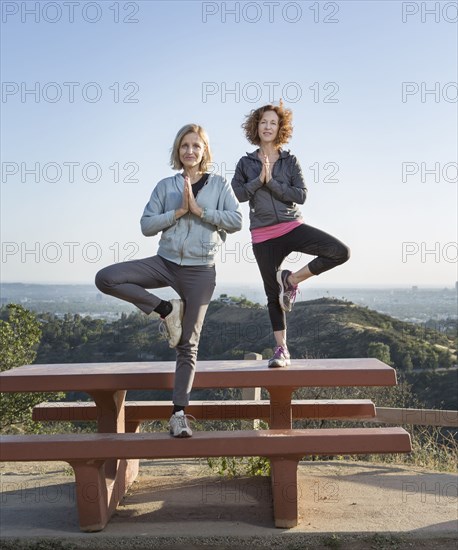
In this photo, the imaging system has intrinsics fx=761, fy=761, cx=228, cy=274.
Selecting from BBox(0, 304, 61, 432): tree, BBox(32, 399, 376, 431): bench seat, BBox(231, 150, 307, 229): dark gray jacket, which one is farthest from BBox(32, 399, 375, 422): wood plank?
BBox(0, 304, 61, 432): tree

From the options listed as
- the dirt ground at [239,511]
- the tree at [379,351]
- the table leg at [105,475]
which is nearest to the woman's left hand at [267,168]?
the table leg at [105,475]

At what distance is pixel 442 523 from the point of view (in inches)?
192

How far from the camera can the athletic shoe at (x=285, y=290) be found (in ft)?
16.8

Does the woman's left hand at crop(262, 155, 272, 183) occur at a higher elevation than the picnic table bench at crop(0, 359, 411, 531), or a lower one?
higher

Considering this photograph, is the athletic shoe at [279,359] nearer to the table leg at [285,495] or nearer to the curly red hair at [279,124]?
the table leg at [285,495]

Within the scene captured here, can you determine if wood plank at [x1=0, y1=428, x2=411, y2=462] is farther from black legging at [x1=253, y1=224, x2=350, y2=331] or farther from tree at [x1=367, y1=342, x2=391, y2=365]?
tree at [x1=367, y1=342, x2=391, y2=365]

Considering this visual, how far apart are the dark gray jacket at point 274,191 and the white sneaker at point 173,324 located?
0.90m

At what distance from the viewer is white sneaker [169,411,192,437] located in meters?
4.62

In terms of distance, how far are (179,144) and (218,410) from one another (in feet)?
6.91

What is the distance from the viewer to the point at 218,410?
5793mm

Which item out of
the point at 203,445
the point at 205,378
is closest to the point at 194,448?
the point at 203,445

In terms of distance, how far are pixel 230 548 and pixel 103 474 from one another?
95cm

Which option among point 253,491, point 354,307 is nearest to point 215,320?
point 354,307

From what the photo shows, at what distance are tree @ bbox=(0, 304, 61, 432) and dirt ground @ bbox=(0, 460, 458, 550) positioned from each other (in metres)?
2.40
